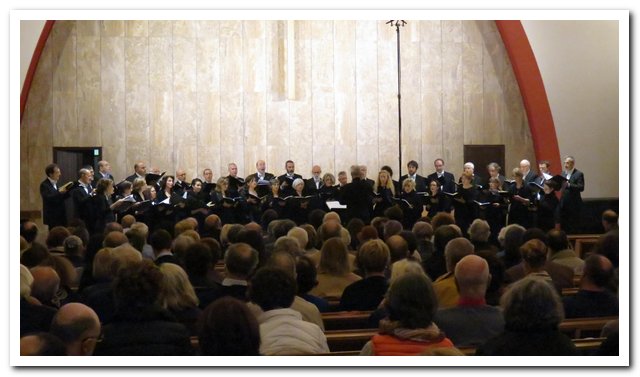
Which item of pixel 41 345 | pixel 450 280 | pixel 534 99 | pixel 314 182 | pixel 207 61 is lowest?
pixel 41 345

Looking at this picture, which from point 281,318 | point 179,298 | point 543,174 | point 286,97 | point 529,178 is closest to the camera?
point 281,318

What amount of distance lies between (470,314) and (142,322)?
1668mm

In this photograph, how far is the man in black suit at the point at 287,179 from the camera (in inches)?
406

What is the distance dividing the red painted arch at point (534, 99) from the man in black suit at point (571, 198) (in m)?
0.86

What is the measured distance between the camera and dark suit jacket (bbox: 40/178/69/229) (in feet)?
20.3

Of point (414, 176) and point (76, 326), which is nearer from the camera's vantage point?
point (76, 326)

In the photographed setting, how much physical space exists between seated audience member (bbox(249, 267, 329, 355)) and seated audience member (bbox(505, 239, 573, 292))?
59.5 inches

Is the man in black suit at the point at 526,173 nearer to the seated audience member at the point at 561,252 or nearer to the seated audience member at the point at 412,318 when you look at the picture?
the seated audience member at the point at 561,252

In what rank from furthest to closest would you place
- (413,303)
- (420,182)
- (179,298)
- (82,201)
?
(420,182), (82,201), (179,298), (413,303)

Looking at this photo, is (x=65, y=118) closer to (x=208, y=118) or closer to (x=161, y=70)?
(x=161, y=70)

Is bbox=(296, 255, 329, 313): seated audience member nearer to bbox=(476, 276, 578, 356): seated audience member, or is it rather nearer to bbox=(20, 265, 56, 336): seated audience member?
bbox=(476, 276, 578, 356): seated audience member

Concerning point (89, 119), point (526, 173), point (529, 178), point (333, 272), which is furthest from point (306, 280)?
point (89, 119)

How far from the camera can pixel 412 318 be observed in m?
4.09

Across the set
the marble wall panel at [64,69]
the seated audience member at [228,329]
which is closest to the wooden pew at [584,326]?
the seated audience member at [228,329]
